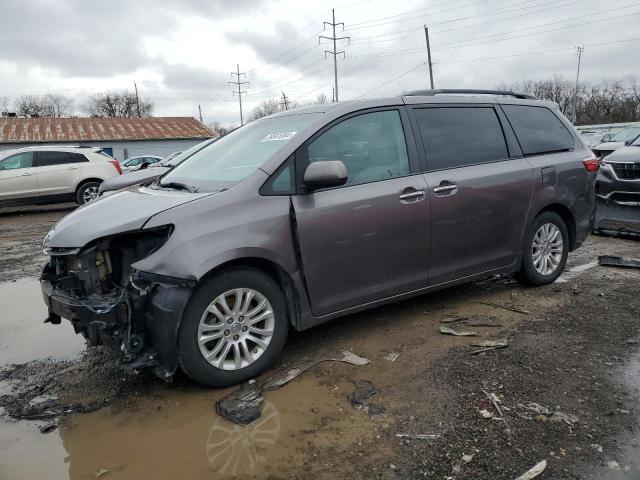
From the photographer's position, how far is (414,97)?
4379mm

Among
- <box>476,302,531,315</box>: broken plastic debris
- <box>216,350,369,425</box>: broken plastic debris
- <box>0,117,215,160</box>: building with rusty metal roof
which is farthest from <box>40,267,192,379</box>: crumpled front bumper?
<box>0,117,215,160</box>: building with rusty metal roof

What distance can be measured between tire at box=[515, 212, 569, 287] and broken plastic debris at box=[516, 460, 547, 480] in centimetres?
277

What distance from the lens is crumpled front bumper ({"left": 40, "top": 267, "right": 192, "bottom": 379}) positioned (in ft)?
10.2

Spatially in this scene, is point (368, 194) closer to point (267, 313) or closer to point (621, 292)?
point (267, 313)

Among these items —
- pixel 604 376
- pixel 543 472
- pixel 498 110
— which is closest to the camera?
pixel 543 472

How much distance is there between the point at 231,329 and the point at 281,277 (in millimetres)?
492

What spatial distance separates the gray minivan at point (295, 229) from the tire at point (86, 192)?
10484mm

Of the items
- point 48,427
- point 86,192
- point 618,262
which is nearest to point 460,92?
point 618,262

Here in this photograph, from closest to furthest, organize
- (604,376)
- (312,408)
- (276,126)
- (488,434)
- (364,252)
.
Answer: (488,434) < (312,408) < (604,376) < (364,252) < (276,126)

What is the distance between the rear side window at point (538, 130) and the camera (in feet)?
16.3

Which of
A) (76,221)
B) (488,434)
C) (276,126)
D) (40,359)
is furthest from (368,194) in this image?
(40,359)

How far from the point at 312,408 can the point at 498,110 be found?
3.32m

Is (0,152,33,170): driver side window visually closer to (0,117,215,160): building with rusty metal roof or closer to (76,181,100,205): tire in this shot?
(76,181,100,205): tire

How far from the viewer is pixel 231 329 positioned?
3.33 metres
